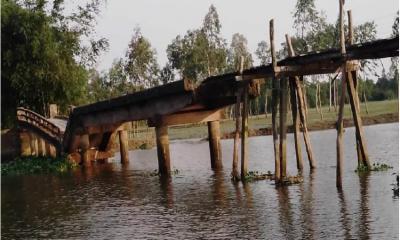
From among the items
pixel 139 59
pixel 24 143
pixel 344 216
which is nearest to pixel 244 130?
pixel 344 216

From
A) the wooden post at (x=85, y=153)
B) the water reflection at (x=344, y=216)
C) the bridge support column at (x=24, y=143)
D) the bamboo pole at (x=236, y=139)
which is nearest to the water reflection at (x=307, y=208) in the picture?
the water reflection at (x=344, y=216)

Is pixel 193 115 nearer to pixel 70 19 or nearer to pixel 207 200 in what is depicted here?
pixel 207 200

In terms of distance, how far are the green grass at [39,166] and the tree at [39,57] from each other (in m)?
9.15

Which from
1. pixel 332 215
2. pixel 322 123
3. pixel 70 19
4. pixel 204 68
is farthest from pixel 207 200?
pixel 204 68

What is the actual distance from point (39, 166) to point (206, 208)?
20160 millimetres

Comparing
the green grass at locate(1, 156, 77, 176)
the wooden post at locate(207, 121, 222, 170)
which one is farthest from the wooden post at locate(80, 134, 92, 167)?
the wooden post at locate(207, 121, 222, 170)

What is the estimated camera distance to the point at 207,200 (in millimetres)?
18656

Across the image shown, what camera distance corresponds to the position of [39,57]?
145 ft

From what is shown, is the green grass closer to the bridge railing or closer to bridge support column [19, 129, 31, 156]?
the bridge railing

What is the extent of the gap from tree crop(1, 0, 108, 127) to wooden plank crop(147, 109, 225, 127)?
19698 mm

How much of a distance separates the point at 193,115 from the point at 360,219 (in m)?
14.0

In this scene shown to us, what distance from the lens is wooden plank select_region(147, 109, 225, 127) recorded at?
26.4m

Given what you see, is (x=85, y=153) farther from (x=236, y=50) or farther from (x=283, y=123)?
(x=236, y=50)

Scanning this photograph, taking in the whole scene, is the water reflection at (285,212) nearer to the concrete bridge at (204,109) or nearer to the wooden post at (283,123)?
the wooden post at (283,123)
